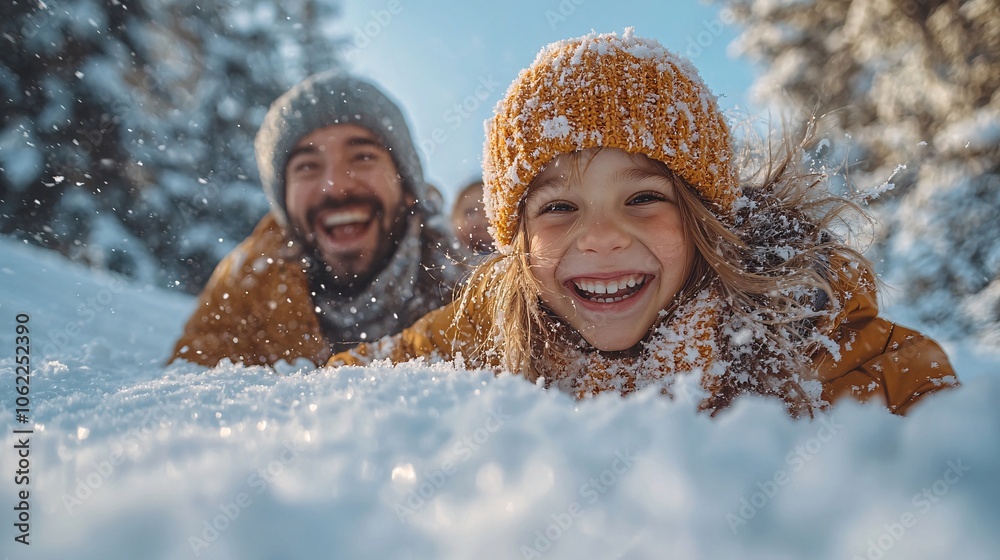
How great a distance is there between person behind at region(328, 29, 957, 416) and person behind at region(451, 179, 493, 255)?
2.12m

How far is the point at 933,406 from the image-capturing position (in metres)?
0.62

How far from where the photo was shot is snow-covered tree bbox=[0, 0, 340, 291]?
23.9ft

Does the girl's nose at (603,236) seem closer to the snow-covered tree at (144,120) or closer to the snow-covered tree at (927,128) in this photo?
the snow-covered tree at (927,128)

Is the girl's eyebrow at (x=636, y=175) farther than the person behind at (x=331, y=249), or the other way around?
the person behind at (x=331, y=249)

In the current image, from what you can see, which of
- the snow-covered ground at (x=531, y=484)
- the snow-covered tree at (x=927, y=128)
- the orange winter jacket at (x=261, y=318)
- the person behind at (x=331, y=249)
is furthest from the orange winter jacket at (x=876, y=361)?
the snow-covered tree at (x=927, y=128)

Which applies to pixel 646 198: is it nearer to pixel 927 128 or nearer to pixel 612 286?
pixel 612 286

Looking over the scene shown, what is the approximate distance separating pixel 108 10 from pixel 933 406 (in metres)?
9.71

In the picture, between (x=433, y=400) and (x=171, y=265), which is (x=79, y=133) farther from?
(x=433, y=400)

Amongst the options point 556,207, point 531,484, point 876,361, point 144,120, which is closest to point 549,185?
point 556,207

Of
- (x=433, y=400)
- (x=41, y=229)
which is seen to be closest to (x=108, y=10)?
(x=41, y=229)

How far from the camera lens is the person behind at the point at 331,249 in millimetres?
3533

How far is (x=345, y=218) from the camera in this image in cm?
354

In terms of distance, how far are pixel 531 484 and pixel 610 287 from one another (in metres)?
1.07

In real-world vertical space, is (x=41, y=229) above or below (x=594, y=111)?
above
